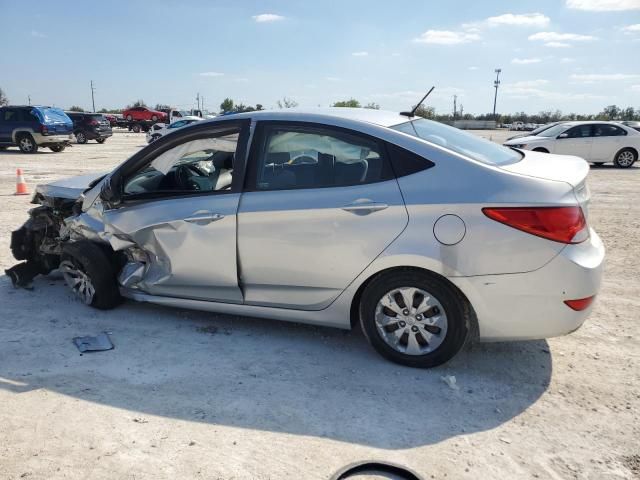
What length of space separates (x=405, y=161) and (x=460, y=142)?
619mm

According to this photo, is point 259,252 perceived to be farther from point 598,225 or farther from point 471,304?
point 598,225

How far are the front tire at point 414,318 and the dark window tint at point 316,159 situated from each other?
28.2 inches

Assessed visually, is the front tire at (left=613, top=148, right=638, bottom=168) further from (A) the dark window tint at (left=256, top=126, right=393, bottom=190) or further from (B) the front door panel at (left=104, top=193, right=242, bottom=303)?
(B) the front door panel at (left=104, top=193, right=242, bottom=303)

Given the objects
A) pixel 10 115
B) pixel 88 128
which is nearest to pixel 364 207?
pixel 10 115

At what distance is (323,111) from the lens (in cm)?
386

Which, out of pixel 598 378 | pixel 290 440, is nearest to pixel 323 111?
pixel 290 440

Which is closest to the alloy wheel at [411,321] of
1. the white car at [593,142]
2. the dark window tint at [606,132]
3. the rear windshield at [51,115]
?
the white car at [593,142]

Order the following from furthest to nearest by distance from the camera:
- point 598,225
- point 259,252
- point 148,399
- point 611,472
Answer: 1. point 598,225
2. point 259,252
3. point 148,399
4. point 611,472

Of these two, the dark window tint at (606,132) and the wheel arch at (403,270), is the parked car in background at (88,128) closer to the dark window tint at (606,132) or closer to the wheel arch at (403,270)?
the dark window tint at (606,132)

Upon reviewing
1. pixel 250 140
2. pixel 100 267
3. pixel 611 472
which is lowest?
pixel 611 472

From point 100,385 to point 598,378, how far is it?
10.6 ft

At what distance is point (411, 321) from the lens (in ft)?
11.1

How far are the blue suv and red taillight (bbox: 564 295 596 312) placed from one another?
21.4 meters

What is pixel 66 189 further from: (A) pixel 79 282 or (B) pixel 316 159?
(B) pixel 316 159
